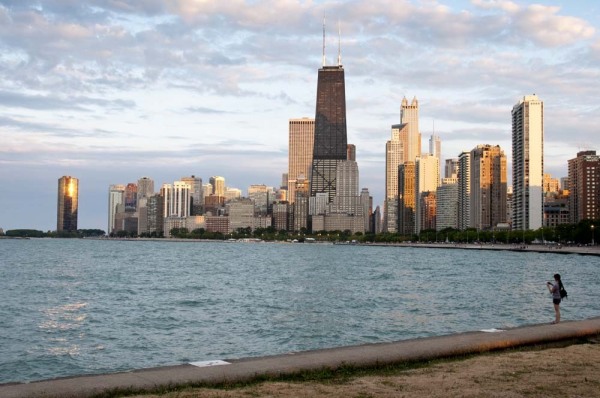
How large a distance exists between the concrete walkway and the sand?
875 millimetres

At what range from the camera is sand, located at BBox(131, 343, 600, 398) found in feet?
45.3

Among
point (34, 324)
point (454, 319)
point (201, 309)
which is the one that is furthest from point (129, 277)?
point (454, 319)

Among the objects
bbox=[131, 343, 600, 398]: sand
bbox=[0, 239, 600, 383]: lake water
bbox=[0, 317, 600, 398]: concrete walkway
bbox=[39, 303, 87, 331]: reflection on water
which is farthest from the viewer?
bbox=[39, 303, 87, 331]: reflection on water

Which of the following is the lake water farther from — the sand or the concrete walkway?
the sand

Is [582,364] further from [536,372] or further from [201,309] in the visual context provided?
[201,309]

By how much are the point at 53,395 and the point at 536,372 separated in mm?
10335

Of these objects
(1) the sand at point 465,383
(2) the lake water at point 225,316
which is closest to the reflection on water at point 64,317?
(2) the lake water at point 225,316

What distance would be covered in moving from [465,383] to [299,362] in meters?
4.13

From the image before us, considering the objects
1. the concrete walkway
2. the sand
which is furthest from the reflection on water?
the sand

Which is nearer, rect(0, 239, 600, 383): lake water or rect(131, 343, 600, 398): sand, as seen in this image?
rect(131, 343, 600, 398): sand

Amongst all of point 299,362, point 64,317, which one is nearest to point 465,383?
point 299,362

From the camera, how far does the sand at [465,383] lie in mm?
13820

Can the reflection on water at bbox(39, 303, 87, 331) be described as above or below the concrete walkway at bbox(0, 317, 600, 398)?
below

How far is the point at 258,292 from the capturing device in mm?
57031
